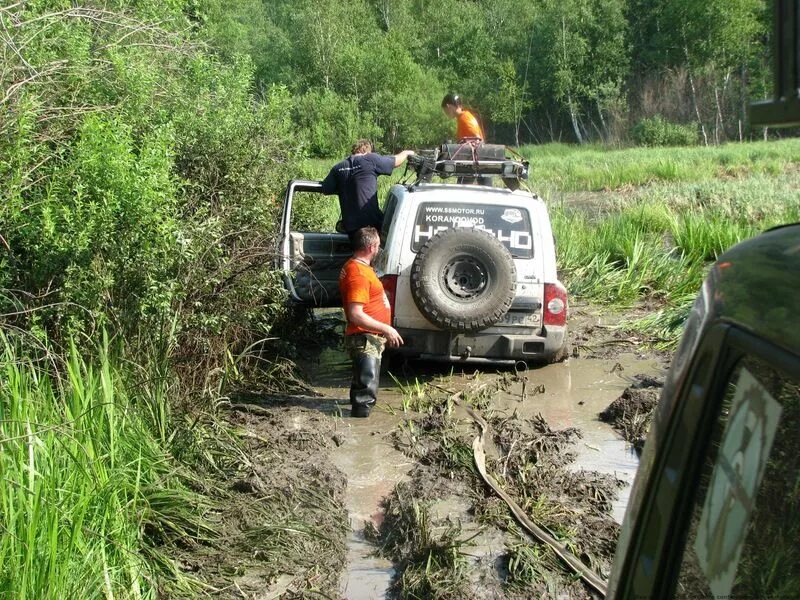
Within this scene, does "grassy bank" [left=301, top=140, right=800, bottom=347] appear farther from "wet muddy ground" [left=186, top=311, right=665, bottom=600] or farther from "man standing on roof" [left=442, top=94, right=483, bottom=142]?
"wet muddy ground" [left=186, top=311, right=665, bottom=600]

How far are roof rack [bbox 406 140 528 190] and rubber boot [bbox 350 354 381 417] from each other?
7.22 feet

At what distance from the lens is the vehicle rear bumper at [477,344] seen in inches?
335

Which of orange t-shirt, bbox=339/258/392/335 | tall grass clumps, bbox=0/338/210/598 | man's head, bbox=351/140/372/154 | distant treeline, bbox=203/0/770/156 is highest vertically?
distant treeline, bbox=203/0/770/156

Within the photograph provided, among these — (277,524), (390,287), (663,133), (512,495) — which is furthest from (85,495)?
(663,133)

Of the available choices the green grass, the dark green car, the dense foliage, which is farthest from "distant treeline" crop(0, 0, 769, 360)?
the green grass

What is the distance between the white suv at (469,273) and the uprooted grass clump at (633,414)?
2.88 feet

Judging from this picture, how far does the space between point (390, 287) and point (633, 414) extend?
93.2 inches

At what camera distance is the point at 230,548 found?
17.0 ft

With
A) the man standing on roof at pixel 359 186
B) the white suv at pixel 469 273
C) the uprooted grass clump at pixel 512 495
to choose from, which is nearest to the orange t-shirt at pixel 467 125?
the man standing on roof at pixel 359 186

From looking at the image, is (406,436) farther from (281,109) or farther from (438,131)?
(438,131)

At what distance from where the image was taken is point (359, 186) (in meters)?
9.80

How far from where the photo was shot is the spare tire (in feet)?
27.0

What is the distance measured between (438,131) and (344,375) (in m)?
39.8

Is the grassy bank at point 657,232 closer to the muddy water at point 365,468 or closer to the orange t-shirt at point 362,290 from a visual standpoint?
the muddy water at point 365,468
